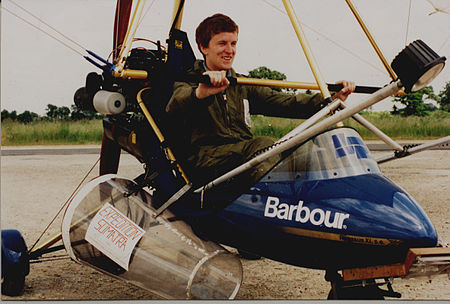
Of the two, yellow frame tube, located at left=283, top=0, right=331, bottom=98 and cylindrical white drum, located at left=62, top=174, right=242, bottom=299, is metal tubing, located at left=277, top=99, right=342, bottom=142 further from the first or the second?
cylindrical white drum, located at left=62, top=174, right=242, bottom=299

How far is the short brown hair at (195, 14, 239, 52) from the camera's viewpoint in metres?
3.42

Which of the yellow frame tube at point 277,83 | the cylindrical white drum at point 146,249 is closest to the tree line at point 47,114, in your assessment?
the cylindrical white drum at point 146,249

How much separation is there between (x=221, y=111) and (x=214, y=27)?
56cm

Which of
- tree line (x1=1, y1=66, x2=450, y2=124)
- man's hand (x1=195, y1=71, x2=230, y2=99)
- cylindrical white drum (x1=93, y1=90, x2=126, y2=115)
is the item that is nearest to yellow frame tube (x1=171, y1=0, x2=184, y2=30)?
cylindrical white drum (x1=93, y1=90, x2=126, y2=115)

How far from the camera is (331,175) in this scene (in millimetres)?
2764

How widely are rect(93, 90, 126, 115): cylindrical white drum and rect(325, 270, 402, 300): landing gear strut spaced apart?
1.75 m

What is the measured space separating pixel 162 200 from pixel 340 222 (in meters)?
1.41

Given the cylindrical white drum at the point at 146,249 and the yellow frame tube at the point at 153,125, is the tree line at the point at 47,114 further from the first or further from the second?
the cylindrical white drum at the point at 146,249

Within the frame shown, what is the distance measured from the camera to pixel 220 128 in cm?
336

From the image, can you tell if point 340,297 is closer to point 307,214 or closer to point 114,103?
point 307,214

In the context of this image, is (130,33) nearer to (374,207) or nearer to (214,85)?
(214,85)

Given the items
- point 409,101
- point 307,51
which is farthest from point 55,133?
point 307,51

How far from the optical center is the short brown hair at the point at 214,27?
3418 millimetres

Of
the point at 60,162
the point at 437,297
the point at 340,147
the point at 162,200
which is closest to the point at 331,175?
the point at 340,147
